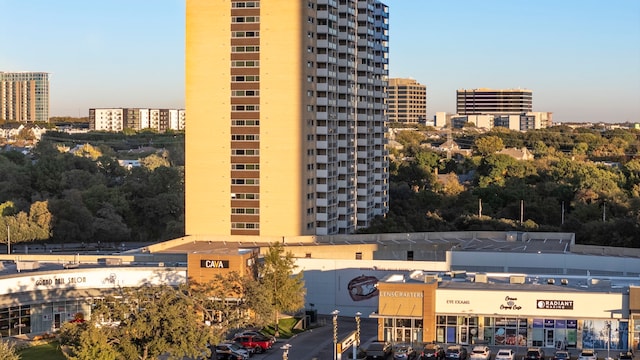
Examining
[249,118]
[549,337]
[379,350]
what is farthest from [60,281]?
[249,118]

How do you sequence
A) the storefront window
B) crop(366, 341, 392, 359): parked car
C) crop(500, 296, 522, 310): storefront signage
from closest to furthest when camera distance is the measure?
crop(366, 341, 392, 359): parked car < crop(500, 296, 522, 310): storefront signage < the storefront window

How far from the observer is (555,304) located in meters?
37.7

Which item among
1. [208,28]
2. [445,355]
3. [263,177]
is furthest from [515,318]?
[208,28]

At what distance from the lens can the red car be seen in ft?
120

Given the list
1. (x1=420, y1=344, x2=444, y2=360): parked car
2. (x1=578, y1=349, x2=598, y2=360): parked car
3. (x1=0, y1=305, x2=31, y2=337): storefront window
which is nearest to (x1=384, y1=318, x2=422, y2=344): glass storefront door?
(x1=420, y1=344, x2=444, y2=360): parked car

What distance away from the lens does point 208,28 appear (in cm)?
6344

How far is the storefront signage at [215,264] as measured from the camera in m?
41.3

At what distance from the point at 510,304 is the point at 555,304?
158cm

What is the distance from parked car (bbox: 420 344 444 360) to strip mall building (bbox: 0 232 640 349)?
207 centimetres

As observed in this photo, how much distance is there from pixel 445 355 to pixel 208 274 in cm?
1080

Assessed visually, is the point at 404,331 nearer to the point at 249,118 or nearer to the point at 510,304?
the point at 510,304

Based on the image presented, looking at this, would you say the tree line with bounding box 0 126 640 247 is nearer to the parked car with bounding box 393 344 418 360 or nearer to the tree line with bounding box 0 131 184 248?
the tree line with bounding box 0 131 184 248

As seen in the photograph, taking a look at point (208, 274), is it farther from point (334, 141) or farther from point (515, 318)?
point (334, 141)

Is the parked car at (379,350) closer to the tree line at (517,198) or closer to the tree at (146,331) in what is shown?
the tree at (146,331)
